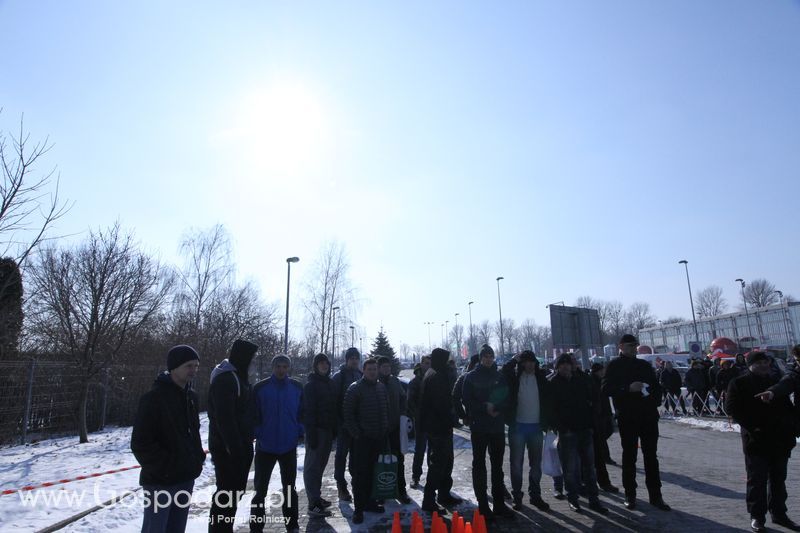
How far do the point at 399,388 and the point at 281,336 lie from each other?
1101 inches

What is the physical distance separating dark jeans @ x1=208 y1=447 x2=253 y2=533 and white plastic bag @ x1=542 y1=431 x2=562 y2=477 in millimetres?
4420

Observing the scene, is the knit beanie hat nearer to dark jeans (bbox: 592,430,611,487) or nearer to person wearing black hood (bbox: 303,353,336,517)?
person wearing black hood (bbox: 303,353,336,517)

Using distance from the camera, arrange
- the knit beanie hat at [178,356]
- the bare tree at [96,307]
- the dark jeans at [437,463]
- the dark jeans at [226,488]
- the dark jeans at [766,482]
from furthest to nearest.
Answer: the bare tree at [96,307] < the dark jeans at [437,463] < the dark jeans at [766,482] < the dark jeans at [226,488] < the knit beanie hat at [178,356]

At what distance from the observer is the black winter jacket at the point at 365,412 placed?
20.5 feet

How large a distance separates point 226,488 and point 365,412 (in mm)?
1995

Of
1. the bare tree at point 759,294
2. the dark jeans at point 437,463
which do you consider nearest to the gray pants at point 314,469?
the dark jeans at point 437,463

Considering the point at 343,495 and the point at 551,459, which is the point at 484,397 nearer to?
the point at 551,459

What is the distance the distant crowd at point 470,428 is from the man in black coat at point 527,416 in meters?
0.01

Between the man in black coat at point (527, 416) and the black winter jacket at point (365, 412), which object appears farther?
the man in black coat at point (527, 416)

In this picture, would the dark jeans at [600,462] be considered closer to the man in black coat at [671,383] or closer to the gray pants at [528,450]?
the gray pants at [528,450]

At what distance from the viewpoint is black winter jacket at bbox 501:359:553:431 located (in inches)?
259

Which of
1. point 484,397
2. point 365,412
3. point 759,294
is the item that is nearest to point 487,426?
point 484,397

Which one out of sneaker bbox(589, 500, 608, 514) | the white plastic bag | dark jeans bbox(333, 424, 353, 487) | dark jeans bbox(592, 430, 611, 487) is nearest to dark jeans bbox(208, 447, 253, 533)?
dark jeans bbox(333, 424, 353, 487)

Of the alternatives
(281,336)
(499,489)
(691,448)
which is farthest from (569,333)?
(281,336)
